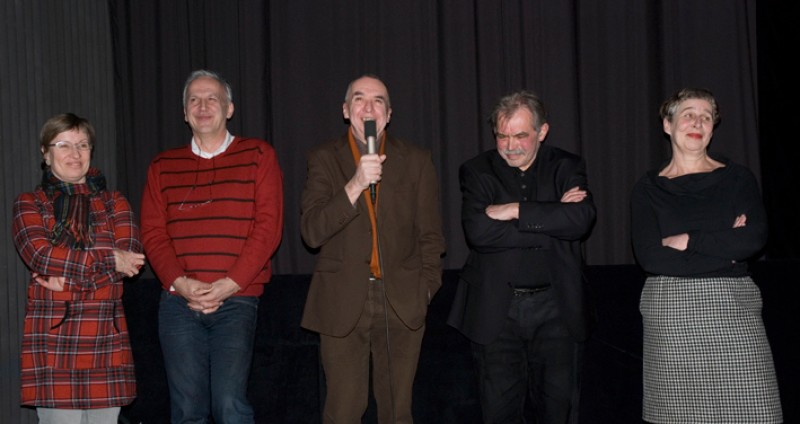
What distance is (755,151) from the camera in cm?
455

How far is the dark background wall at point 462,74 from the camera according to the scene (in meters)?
4.53

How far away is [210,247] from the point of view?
335 centimetres

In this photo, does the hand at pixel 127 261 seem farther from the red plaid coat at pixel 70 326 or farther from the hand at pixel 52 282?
the hand at pixel 52 282

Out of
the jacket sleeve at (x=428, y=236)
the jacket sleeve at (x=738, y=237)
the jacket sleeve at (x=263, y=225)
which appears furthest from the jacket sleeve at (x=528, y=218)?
the jacket sleeve at (x=263, y=225)

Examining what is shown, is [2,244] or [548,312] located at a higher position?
[2,244]

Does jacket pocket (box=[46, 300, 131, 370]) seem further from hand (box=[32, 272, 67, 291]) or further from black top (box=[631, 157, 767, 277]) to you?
black top (box=[631, 157, 767, 277])

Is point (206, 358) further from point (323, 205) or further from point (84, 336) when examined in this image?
point (323, 205)

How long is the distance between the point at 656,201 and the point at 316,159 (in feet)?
4.88

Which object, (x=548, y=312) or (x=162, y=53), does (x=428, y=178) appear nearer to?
(x=548, y=312)

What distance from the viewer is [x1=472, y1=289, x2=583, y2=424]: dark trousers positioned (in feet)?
10.6

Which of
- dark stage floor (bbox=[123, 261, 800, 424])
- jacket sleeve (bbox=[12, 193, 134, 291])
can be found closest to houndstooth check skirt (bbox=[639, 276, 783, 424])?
dark stage floor (bbox=[123, 261, 800, 424])

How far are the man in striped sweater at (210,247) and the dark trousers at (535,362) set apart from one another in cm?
103

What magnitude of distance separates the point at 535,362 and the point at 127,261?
5.88 feet

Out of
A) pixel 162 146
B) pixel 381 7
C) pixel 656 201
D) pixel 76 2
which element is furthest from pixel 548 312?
pixel 76 2
